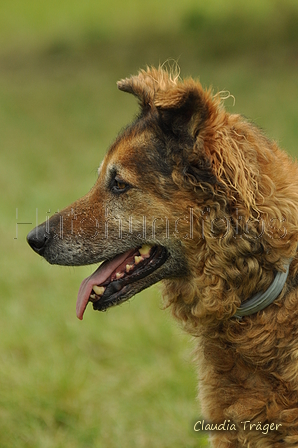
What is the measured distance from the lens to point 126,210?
3.03m

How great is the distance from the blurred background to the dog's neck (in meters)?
0.65

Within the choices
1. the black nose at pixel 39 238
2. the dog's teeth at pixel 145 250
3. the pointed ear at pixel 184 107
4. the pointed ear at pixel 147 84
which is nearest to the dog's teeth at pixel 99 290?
the dog's teeth at pixel 145 250

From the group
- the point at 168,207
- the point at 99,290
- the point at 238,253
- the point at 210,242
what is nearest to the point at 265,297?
the point at 238,253

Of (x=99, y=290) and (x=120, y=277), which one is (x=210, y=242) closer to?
(x=120, y=277)

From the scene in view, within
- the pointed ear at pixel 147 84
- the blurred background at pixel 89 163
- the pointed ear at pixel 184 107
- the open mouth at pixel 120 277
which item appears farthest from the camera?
the blurred background at pixel 89 163

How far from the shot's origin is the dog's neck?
2.71 meters

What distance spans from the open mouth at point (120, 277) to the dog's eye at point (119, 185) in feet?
1.14

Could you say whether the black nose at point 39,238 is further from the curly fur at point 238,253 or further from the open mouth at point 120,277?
the curly fur at point 238,253

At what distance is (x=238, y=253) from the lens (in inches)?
109

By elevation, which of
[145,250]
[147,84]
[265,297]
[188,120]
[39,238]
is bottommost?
[265,297]

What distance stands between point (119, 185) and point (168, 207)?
34 centimetres

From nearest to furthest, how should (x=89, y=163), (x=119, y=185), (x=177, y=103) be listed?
1. (x=177, y=103)
2. (x=119, y=185)
3. (x=89, y=163)

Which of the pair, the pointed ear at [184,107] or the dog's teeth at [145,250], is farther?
the dog's teeth at [145,250]

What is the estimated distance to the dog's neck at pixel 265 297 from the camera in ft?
8.89
